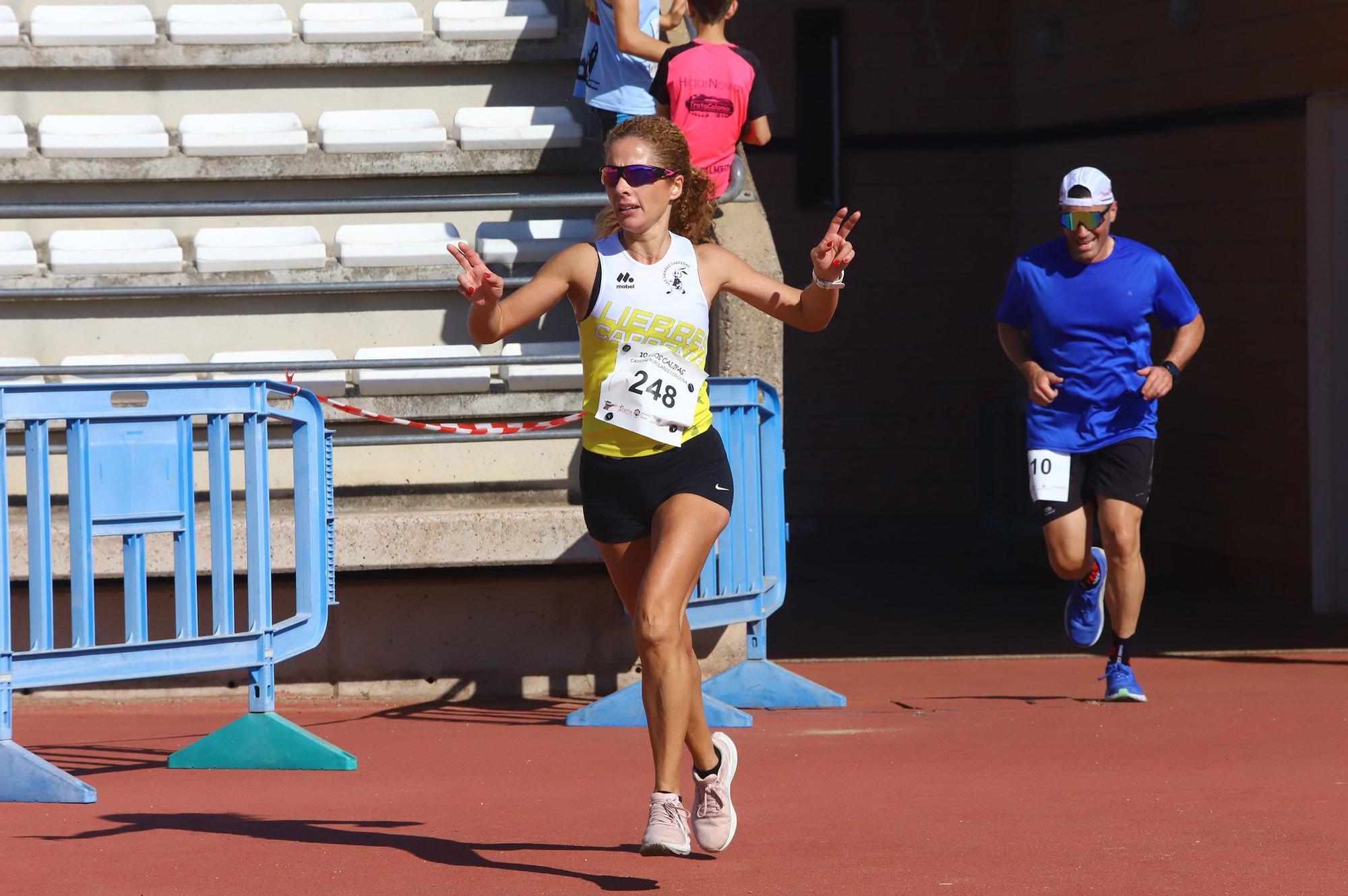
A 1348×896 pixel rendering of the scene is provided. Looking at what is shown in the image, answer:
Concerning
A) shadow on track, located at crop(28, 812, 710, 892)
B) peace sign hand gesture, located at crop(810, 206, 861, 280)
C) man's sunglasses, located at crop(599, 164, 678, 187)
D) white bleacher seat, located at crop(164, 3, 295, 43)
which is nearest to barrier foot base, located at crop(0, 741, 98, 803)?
shadow on track, located at crop(28, 812, 710, 892)

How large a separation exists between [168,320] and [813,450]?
22.0 feet

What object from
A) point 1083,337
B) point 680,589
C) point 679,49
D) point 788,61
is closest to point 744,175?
point 679,49

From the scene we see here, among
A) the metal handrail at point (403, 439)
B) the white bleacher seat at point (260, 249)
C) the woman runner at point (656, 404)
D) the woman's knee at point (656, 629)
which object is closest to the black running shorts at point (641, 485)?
the woman runner at point (656, 404)

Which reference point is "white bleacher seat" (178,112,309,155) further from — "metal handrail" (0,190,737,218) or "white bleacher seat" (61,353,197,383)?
"white bleacher seat" (61,353,197,383)

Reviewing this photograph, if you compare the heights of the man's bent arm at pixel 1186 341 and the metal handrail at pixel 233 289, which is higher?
the metal handrail at pixel 233 289

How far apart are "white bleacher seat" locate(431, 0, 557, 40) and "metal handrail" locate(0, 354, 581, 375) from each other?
247 centimetres

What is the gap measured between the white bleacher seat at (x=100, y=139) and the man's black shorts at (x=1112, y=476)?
515 cm

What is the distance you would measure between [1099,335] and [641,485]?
3372mm

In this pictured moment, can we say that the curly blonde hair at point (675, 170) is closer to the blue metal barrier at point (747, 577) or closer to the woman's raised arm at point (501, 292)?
the woman's raised arm at point (501, 292)

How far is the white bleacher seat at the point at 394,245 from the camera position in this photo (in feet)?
30.0

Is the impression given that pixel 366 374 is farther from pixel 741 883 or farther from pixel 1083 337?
pixel 741 883

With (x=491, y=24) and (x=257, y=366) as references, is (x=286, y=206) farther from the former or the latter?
(x=491, y=24)

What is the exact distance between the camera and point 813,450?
1466cm

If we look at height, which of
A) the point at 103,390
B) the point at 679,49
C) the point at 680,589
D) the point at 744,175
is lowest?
the point at 680,589
